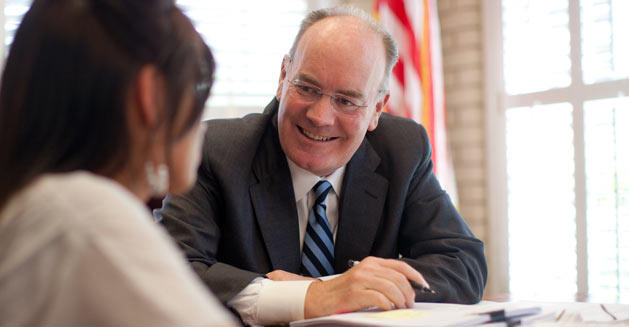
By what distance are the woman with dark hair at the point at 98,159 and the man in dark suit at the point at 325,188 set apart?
84 cm

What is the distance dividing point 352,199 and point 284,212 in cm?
21

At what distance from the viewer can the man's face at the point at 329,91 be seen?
1728mm

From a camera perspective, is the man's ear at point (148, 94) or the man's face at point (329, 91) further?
the man's face at point (329, 91)

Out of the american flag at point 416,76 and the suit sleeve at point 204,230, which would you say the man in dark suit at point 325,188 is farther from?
the american flag at point 416,76

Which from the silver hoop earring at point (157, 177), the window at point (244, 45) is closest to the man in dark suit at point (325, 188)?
the silver hoop earring at point (157, 177)

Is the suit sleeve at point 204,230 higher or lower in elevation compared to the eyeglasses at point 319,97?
lower

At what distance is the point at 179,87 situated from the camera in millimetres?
743

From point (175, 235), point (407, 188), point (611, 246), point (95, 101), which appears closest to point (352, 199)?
point (407, 188)

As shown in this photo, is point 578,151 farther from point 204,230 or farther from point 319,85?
point 204,230

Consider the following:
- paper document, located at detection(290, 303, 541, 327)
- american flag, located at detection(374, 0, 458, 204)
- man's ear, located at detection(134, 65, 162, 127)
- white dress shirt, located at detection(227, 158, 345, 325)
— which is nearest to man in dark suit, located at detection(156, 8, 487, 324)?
white dress shirt, located at detection(227, 158, 345, 325)

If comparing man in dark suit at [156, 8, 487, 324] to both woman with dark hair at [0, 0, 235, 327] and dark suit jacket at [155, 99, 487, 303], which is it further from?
woman with dark hair at [0, 0, 235, 327]

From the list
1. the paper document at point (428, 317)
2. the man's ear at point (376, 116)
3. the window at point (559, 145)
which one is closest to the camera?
the paper document at point (428, 317)

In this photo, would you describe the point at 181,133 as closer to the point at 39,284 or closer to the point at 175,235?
the point at 39,284

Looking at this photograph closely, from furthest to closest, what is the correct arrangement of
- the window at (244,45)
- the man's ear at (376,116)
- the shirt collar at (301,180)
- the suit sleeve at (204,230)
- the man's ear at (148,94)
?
the window at (244,45), the man's ear at (376,116), the shirt collar at (301,180), the suit sleeve at (204,230), the man's ear at (148,94)
